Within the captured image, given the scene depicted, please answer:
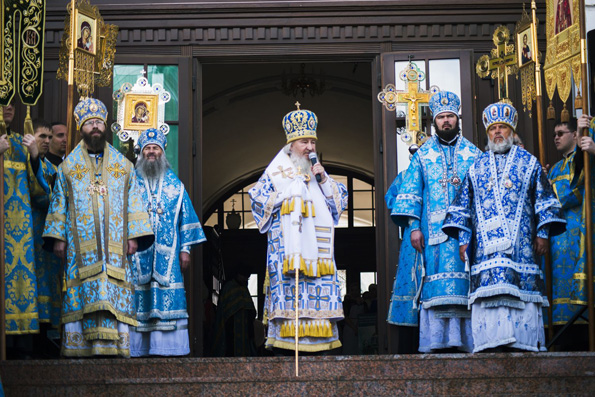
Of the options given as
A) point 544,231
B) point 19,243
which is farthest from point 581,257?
point 19,243

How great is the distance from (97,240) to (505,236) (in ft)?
9.83

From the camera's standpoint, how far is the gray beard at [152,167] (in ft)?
35.3

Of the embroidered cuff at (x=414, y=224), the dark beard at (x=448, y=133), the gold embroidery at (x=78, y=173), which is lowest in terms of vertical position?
the embroidered cuff at (x=414, y=224)

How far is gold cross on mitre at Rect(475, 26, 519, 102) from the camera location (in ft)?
38.0

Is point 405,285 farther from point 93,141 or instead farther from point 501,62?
point 93,141

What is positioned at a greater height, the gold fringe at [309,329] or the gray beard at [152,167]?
the gray beard at [152,167]

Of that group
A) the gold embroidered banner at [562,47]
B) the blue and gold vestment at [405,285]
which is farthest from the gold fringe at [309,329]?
the gold embroidered banner at [562,47]

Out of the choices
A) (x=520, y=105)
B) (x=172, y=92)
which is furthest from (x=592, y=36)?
(x=172, y=92)

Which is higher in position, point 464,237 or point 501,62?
point 501,62

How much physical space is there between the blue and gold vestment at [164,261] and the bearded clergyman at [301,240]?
785 millimetres

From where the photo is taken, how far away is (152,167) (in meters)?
10.8

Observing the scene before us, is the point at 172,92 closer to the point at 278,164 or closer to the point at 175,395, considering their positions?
the point at 278,164

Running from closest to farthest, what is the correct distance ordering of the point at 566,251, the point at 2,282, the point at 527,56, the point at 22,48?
the point at 2,282 < the point at 22,48 < the point at 566,251 < the point at 527,56

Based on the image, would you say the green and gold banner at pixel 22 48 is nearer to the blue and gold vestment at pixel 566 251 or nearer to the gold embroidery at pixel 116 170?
the gold embroidery at pixel 116 170
